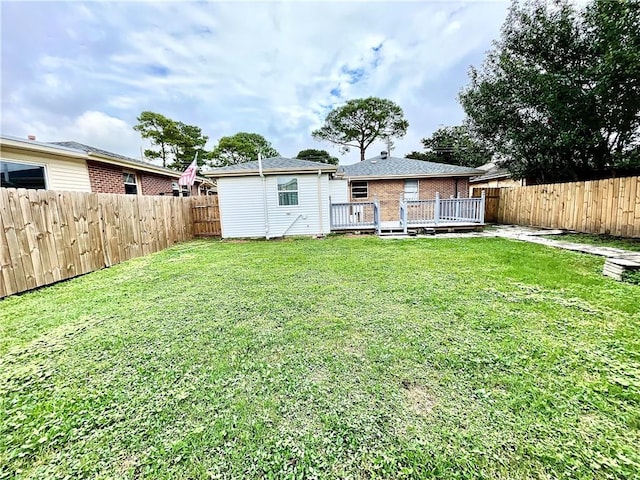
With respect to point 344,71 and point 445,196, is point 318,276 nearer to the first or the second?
point 445,196

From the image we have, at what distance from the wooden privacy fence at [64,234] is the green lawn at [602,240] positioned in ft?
40.1

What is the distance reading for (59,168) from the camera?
8.06m

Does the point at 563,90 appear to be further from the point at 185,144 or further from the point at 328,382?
the point at 185,144

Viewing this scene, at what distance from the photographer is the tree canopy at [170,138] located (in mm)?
26734

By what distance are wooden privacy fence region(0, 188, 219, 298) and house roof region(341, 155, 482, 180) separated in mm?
10263

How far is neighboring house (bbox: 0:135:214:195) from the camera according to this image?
6910mm

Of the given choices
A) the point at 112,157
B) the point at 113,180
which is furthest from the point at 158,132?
the point at 112,157

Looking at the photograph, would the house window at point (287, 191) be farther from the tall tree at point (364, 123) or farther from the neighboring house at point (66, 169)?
the tall tree at point (364, 123)

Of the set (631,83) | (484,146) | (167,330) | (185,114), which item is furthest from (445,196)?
(185,114)

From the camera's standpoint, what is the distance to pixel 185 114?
83.3ft

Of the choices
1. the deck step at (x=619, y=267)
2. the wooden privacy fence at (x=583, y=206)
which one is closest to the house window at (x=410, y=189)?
the wooden privacy fence at (x=583, y=206)

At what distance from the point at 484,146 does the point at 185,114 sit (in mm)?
24498

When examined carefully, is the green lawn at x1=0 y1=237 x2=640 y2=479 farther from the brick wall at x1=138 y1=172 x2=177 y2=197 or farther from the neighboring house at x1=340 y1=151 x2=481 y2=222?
the neighboring house at x1=340 y1=151 x2=481 y2=222

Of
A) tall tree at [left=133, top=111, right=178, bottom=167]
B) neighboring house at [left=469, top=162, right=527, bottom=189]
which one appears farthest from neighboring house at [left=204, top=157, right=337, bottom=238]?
tall tree at [left=133, top=111, right=178, bottom=167]
